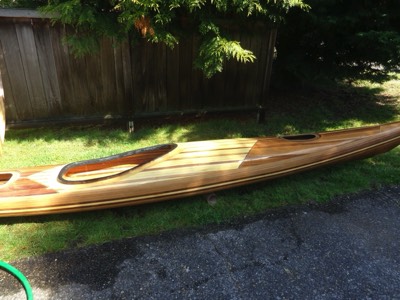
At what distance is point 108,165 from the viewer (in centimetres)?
387

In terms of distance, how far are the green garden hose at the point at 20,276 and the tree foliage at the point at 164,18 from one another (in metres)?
3.10

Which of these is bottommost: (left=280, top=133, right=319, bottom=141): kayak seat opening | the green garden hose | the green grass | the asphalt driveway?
the asphalt driveway

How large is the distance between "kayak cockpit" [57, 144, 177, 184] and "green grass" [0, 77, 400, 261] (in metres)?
0.44

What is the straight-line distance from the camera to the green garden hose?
259 cm

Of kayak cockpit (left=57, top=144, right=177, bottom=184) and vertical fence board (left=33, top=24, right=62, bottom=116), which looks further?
vertical fence board (left=33, top=24, right=62, bottom=116)

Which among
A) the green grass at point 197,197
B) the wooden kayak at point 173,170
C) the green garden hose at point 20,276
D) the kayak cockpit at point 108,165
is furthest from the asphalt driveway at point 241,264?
the kayak cockpit at point 108,165

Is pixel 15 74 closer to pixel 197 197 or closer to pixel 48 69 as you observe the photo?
pixel 48 69

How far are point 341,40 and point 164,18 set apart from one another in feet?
11.0

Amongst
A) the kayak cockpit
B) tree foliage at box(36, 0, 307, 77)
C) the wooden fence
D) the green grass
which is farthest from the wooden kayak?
the wooden fence

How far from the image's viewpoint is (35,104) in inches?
205

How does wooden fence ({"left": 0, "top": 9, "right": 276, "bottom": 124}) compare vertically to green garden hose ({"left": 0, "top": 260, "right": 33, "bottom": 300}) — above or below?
above

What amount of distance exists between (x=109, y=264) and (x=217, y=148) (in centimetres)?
187

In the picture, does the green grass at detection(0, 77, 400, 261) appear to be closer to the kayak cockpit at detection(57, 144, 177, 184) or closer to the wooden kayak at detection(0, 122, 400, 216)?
the wooden kayak at detection(0, 122, 400, 216)

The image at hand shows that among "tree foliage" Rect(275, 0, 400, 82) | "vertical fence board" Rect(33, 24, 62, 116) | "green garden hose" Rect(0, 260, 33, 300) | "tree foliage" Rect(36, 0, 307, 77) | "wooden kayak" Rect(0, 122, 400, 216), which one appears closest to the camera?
"green garden hose" Rect(0, 260, 33, 300)
